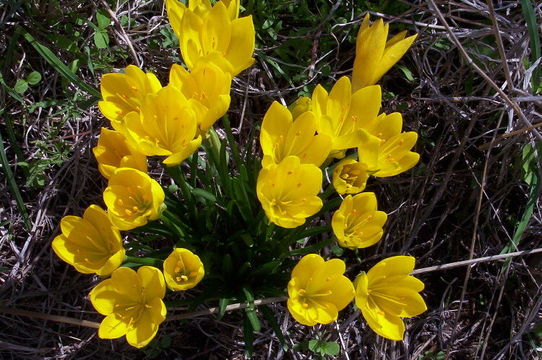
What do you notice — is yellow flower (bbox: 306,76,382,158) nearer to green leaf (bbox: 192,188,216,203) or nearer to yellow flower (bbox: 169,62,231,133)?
yellow flower (bbox: 169,62,231,133)

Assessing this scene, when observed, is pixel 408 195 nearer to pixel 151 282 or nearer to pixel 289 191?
pixel 289 191

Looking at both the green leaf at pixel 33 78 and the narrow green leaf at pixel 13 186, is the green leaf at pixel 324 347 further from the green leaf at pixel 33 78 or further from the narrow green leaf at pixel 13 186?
the green leaf at pixel 33 78

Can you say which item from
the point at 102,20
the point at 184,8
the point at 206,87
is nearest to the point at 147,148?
the point at 206,87

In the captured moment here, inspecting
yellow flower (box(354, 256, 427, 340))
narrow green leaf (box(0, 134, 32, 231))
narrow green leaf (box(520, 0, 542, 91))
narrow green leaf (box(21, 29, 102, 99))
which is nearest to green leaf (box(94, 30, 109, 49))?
narrow green leaf (box(21, 29, 102, 99))

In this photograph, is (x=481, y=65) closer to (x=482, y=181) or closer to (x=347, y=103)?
(x=482, y=181)

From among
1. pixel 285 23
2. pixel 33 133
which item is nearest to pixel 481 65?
pixel 285 23

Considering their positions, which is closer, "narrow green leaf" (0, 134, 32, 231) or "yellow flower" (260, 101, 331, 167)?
"yellow flower" (260, 101, 331, 167)
